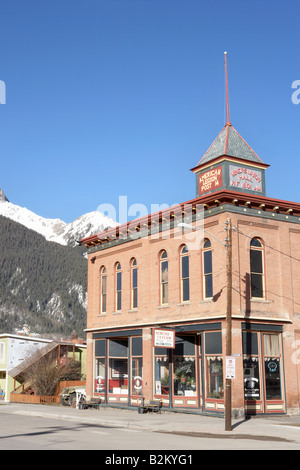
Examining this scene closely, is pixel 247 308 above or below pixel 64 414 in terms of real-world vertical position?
above

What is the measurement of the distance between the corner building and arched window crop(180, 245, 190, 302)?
5 centimetres

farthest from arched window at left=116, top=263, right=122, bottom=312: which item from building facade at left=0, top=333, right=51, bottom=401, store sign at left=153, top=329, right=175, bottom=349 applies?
building facade at left=0, top=333, right=51, bottom=401

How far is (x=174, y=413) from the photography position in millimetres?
28672

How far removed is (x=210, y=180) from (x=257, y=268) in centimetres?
586

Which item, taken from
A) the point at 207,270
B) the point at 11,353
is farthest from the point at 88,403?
the point at 11,353

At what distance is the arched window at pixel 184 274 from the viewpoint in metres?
29.6

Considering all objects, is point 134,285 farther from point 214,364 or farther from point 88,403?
point 214,364

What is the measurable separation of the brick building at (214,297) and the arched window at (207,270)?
54 millimetres

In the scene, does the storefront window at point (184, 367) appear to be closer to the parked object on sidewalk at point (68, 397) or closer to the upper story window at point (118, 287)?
the upper story window at point (118, 287)

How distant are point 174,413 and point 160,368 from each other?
275 centimetres

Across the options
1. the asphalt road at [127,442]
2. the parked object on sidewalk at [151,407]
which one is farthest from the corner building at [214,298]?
the asphalt road at [127,442]

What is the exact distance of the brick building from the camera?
2659cm
